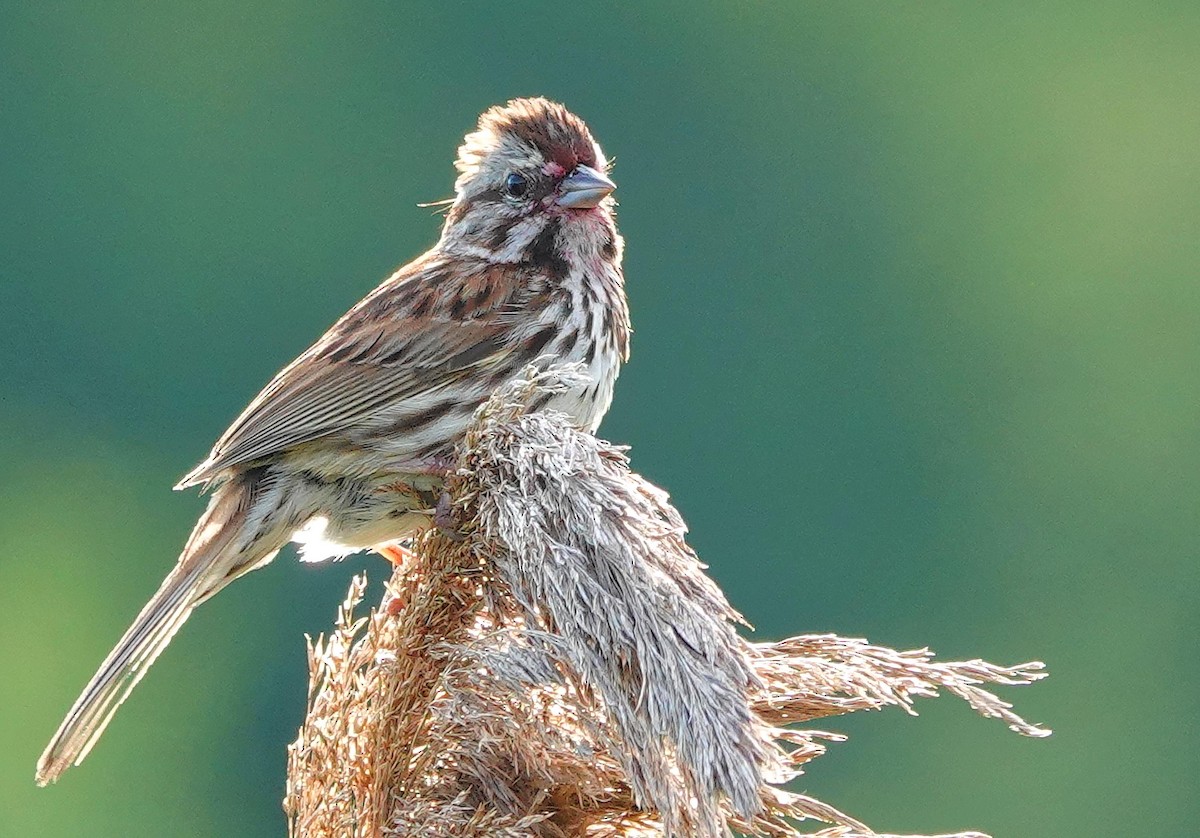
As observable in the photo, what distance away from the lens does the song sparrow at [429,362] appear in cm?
432

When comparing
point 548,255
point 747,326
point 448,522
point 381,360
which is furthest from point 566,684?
point 747,326

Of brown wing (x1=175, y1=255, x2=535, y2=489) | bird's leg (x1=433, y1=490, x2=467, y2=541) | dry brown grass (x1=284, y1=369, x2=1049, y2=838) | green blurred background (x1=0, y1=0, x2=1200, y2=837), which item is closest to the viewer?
dry brown grass (x1=284, y1=369, x2=1049, y2=838)

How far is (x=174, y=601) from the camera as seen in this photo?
13.3 feet

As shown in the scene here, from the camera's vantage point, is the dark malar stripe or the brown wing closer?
the brown wing

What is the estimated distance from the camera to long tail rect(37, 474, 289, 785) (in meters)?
3.51

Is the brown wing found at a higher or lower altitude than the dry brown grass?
higher

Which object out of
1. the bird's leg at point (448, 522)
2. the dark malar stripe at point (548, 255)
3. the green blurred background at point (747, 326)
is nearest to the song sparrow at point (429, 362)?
the dark malar stripe at point (548, 255)

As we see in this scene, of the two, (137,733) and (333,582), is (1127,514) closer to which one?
(333,582)

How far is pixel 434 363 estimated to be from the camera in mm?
4605

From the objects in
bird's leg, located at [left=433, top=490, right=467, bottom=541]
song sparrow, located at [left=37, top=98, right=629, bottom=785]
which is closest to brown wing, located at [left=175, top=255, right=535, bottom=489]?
song sparrow, located at [left=37, top=98, right=629, bottom=785]

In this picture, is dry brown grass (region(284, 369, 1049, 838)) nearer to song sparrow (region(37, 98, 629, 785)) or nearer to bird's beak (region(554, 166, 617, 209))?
song sparrow (region(37, 98, 629, 785))

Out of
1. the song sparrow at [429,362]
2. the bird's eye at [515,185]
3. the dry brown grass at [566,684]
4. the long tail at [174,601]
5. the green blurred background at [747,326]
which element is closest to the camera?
Answer: the dry brown grass at [566,684]

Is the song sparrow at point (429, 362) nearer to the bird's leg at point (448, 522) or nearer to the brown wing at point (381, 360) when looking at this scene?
the brown wing at point (381, 360)

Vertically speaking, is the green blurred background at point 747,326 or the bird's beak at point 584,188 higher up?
the green blurred background at point 747,326
